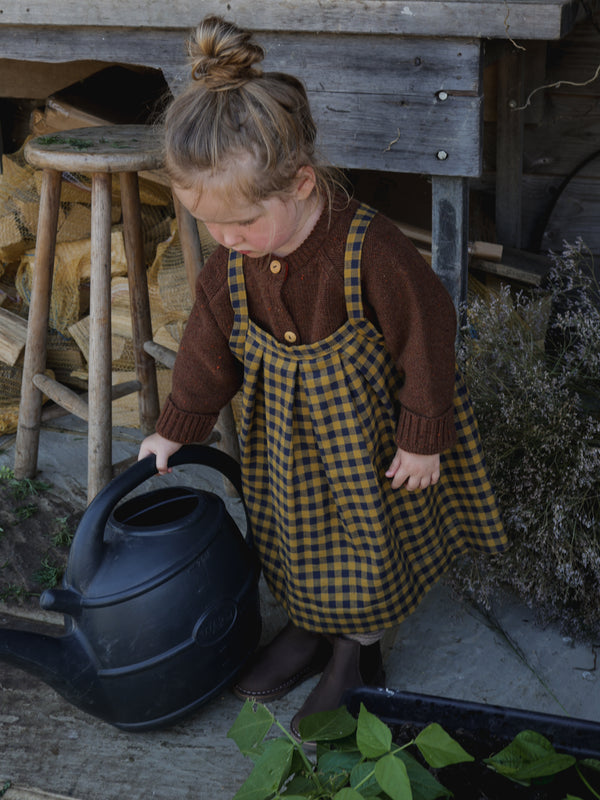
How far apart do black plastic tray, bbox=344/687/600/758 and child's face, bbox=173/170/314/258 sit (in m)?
0.74

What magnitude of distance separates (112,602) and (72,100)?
188 cm

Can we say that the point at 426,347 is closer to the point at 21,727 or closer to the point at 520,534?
the point at 520,534

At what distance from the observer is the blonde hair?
4.36ft

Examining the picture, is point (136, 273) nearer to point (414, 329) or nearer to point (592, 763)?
point (414, 329)

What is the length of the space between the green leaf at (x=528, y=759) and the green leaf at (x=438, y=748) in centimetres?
11

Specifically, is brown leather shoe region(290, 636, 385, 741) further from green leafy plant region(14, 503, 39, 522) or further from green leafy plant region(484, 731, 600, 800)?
green leafy plant region(14, 503, 39, 522)

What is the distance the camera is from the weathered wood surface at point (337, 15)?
5.85 feet

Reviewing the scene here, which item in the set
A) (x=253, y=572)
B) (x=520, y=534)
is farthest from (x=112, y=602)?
(x=520, y=534)

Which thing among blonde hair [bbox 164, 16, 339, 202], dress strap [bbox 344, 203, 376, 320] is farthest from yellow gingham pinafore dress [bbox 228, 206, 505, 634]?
blonde hair [bbox 164, 16, 339, 202]

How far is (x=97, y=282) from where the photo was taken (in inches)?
82.8

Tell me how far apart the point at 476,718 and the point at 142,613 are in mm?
642

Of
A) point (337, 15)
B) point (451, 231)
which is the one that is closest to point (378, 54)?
point (337, 15)

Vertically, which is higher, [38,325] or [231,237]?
[231,237]

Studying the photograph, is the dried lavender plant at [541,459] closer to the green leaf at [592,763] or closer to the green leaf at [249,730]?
the green leaf at [592,763]
